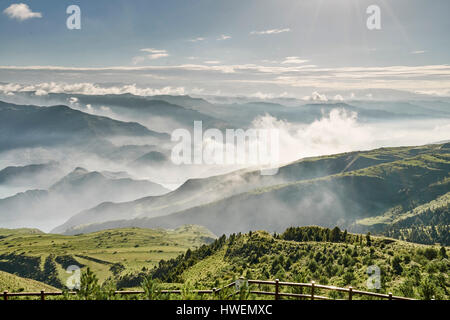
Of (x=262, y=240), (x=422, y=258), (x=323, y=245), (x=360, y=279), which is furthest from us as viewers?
(x=262, y=240)

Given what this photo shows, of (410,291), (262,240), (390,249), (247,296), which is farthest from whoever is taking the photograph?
(262,240)

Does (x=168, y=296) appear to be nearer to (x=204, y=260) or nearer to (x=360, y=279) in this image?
(x=360, y=279)

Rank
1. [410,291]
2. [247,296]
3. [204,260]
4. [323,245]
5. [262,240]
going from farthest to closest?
[204,260] < [262,240] < [323,245] < [410,291] < [247,296]

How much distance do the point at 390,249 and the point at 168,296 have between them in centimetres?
8158

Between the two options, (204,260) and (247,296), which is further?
(204,260)

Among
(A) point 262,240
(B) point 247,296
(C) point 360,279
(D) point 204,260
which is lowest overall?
(D) point 204,260

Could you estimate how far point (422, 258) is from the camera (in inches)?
2876
